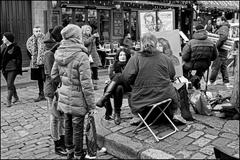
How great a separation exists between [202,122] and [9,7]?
31.2ft

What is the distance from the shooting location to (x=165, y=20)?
6145mm

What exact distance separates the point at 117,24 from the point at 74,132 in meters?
12.2

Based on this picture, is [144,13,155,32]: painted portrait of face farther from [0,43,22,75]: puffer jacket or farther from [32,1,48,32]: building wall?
[32,1,48,32]: building wall

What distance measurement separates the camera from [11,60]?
743 centimetres

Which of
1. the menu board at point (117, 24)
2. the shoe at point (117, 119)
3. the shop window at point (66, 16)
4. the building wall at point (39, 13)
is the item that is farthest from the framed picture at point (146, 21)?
the menu board at point (117, 24)

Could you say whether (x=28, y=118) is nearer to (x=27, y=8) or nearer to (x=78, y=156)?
(x=78, y=156)

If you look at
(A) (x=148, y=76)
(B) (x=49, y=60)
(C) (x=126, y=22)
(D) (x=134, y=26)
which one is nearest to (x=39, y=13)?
(C) (x=126, y=22)

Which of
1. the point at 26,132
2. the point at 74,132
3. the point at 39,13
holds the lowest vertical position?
the point at 26,132

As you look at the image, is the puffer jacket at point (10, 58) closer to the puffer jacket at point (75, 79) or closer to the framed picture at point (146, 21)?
the framed picture at point (146, 21)

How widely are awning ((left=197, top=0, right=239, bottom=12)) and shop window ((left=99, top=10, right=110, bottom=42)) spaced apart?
25.3 feet

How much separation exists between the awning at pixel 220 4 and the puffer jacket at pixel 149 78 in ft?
55.4

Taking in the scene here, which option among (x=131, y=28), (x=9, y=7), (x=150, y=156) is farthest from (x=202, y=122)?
(x=131, y=28)

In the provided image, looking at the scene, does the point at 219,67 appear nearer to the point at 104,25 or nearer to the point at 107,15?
the point at 104,25

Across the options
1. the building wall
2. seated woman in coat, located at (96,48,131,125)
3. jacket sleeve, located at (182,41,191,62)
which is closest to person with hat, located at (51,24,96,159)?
seated woman in coat, located at (96,48,131,125)
